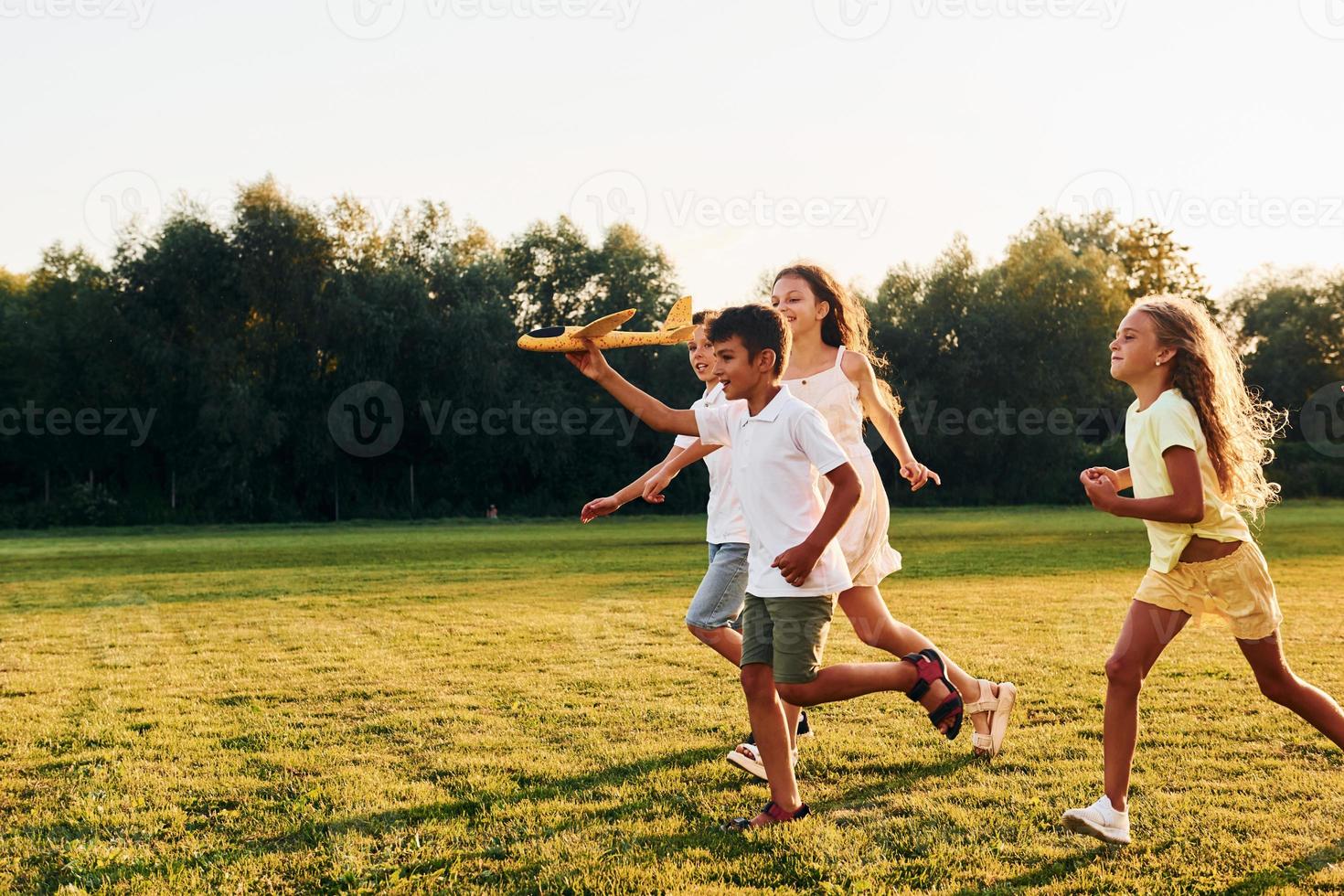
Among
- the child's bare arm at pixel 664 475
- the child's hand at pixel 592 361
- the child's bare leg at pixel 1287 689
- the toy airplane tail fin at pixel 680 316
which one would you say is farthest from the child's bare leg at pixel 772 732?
the child's bare leg at pixel 1287 689

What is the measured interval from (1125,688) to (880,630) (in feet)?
4.21

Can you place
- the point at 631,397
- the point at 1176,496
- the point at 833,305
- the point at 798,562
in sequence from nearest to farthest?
the point at 1176,496
the point at 798,562
the point at 631,397
the point at 833,305

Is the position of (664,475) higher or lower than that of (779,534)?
higher

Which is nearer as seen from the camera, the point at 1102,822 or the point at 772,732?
the point at 1102,822

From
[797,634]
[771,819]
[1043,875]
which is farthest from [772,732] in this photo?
[1043,875]

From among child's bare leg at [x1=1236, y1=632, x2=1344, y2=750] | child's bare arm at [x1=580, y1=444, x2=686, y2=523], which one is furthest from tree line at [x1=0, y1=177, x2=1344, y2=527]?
child's bare leg at [x1=1236, y1=632, x2=1344, y2=750]

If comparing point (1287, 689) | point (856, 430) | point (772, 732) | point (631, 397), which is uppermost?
point (631, 397)

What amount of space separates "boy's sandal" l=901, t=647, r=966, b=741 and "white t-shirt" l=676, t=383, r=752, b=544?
114cm

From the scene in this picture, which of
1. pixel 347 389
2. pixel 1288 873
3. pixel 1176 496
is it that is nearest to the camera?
pixel 1288 873

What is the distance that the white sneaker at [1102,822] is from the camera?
12.7 feet

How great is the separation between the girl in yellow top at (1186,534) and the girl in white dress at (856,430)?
1184 millimetres

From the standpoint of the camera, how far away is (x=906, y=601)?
12.0 metres

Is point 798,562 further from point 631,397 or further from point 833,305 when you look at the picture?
point 833,305

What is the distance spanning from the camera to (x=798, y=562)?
3984 mm
